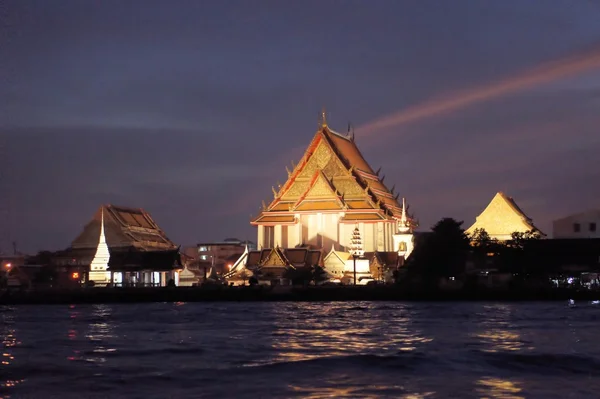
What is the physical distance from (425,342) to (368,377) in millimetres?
8756

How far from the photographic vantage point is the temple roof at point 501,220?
89.8 metres

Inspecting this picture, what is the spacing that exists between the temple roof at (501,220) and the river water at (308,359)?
155 ft

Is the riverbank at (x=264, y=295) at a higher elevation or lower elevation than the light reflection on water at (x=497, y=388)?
higher

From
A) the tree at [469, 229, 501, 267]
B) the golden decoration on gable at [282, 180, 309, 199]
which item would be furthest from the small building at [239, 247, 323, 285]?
the tree at [469, 229, 501, 267]

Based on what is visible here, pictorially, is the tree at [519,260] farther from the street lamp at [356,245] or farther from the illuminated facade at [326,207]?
the illuminated facade at [326,207]

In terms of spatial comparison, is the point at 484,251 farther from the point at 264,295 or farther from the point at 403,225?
the point at 264,295

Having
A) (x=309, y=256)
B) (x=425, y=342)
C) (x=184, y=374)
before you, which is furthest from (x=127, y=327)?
(x=309, y=256)

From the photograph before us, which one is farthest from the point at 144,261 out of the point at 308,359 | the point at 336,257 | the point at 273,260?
the point at 308,359

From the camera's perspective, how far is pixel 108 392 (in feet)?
66.4

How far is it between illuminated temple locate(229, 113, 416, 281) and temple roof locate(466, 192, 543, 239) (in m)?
8.88

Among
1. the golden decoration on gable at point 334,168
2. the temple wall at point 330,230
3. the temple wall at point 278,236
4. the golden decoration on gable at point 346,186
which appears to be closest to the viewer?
the golden decoration on gable at point 346,186

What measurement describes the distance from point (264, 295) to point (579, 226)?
107 ft

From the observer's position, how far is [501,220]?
90750mm

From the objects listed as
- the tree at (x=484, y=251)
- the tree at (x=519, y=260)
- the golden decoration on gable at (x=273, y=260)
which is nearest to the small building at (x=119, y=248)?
the golden decoration on gable at (x=273, y=260)
